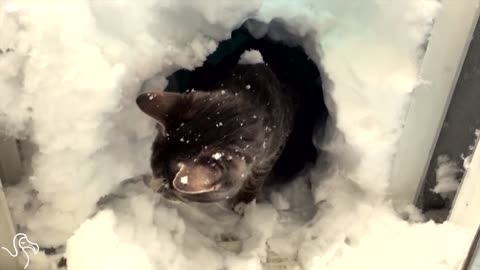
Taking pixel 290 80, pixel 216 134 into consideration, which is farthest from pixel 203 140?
pixel 290 80

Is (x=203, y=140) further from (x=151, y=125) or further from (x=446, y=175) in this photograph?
(x=446, y=175)

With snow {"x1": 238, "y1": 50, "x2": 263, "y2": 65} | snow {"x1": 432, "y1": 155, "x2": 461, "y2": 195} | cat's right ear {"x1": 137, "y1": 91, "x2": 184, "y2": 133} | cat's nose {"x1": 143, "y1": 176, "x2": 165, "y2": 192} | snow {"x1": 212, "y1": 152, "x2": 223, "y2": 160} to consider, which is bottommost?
cat's nose {"x1": 143, "y1": 176, "x2": 165, "y2": 192}

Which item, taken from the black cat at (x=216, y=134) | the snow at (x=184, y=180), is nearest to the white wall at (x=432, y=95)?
the black cat at (x=216, y=134)

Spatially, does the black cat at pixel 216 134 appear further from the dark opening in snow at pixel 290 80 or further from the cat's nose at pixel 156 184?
the dark opening in snow at pixel 290 80

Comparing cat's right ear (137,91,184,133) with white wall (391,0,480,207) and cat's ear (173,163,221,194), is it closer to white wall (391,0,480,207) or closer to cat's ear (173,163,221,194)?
cat's ear (173,163,221,194)

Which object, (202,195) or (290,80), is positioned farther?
(290,80)

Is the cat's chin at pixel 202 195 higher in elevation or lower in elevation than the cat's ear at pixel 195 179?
lower

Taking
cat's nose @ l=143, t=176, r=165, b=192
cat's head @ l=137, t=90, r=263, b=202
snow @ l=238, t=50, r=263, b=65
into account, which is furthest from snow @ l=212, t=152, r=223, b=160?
snow @ l=238, t=50, r=263, b=65
